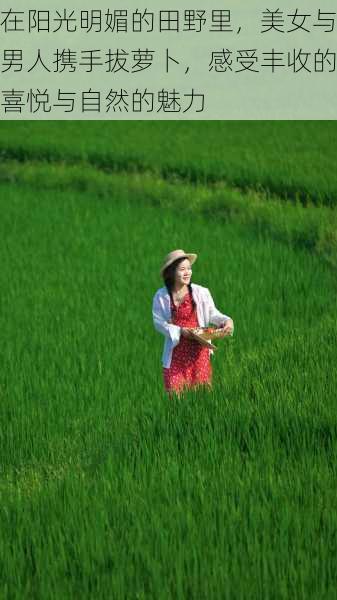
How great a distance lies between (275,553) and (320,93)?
40.7ft

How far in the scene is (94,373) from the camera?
198 inches

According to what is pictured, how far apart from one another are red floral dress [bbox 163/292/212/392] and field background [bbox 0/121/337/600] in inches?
4.3

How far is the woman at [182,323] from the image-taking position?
4.18 meters

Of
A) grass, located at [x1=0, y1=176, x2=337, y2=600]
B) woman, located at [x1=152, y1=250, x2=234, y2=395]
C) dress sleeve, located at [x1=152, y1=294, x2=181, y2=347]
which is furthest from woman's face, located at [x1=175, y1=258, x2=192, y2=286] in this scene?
grass, located at [x1=0, y1=176, x2=337, y2=600]

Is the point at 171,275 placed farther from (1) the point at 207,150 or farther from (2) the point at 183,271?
(1) the point at 207,150

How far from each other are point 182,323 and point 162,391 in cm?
58

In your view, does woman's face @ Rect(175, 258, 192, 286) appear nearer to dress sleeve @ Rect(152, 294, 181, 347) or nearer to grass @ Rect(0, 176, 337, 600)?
dress sleeve @ Rect(152, 294, 181, 347)

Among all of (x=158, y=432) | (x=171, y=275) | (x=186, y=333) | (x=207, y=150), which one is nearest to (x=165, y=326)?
(x=186, y=333)

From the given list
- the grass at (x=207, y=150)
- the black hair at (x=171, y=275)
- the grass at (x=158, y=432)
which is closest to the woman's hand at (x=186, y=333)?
the black hair at (x=171, y=275)

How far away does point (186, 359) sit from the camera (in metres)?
4.31

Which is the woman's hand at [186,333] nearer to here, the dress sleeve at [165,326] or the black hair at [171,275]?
the dress sleeve at [165,326]

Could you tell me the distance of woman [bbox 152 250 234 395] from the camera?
13.7 feet

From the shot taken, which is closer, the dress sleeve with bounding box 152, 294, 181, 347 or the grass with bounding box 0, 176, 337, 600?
the grass with bounding box 0, 176, 337, 600

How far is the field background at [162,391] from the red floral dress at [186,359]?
11cm
